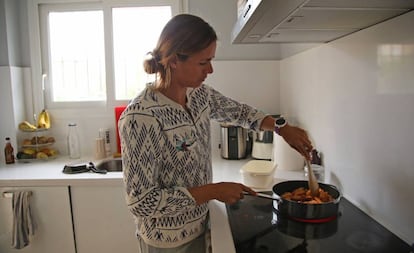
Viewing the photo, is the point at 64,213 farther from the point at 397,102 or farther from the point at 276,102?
the point at 397,102

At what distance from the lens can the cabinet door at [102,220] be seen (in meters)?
1.76

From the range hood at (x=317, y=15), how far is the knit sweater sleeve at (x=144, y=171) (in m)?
0.40

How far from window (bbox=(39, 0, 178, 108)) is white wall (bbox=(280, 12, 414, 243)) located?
3.95 ft

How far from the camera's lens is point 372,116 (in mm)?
1064

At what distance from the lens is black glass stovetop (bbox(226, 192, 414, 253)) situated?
877 millimetres

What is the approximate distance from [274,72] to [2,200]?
1.78 m

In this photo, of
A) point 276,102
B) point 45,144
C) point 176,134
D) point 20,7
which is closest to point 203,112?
point 176,134

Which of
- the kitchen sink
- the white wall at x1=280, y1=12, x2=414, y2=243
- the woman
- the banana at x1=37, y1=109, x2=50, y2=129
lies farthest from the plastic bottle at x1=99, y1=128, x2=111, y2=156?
the white wall at x1=280, y1=12, x2=414, y2=243

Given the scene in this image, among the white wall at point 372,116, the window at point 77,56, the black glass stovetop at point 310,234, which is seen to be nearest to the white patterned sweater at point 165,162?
the black glass stovetop at point 310,234

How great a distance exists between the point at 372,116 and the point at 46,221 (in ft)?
5.41

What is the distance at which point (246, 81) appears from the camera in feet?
7.36

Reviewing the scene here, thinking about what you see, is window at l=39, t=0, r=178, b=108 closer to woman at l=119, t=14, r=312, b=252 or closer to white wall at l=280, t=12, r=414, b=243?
white wall at l=280, t=12, r=414, b=243

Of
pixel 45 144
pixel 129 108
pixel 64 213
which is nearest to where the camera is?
pixel 129 108

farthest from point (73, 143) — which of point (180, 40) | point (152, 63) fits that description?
point (180, 40)
